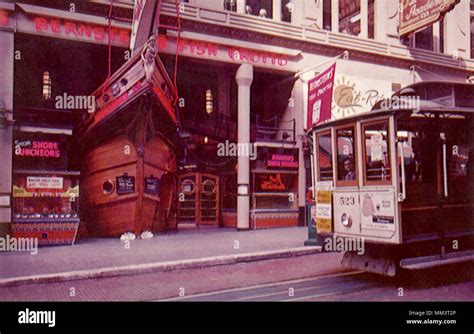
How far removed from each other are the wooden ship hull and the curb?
3565 millimetres

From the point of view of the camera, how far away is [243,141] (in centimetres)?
1400

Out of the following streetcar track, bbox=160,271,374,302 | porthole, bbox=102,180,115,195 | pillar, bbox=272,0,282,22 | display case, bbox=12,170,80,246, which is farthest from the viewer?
pillar, bbox=272,0,282,22

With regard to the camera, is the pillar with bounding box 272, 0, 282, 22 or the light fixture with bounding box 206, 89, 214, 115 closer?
the light fixture with bounding box 206, 89, 214, 115

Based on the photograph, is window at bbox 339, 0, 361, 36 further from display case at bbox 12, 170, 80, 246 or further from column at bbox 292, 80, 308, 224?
display case at bbox 12, 170, 80, 246

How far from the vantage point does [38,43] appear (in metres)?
12.0

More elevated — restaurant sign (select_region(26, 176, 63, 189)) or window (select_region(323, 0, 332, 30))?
window (select_region(323, 0, 332, 30))

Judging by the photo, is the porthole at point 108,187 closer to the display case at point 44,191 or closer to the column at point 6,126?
the display case at point 44,191

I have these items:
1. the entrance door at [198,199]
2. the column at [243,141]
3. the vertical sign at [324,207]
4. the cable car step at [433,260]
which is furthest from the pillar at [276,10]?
the cable car step at [433,260]

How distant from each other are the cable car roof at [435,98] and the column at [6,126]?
7.28 m

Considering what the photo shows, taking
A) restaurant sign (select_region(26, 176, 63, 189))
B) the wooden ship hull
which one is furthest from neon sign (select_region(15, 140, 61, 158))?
the wooden ship hull

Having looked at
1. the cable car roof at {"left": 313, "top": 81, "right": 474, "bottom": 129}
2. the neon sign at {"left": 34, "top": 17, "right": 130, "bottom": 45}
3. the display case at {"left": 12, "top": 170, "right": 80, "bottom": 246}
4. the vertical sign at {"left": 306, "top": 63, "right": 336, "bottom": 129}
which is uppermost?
the neon sign at {"left": 34, "top": 17, "right": 130, "bottom": 45}

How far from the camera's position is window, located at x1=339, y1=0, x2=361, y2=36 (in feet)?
52.2

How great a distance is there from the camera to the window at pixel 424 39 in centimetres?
1719
